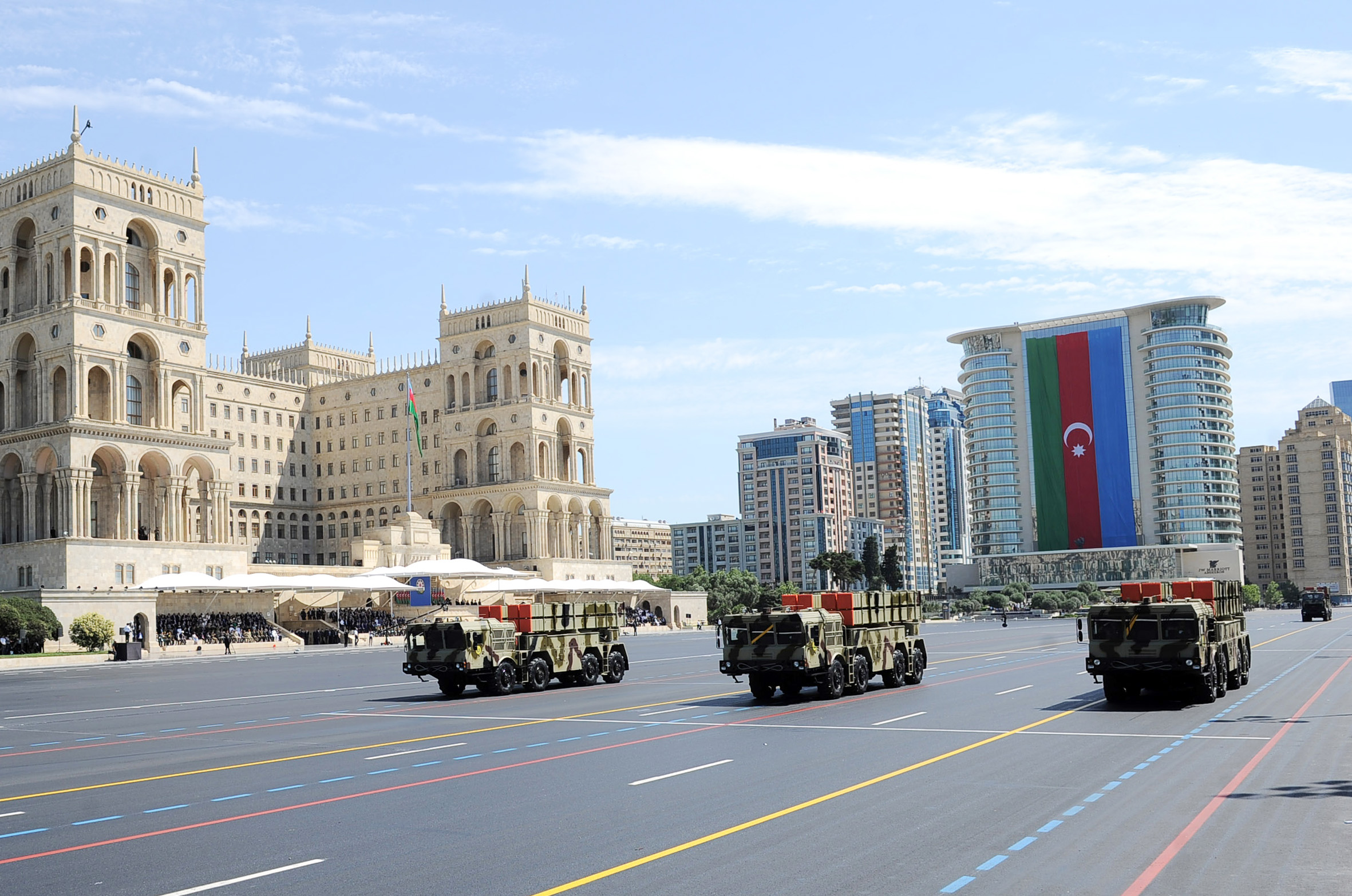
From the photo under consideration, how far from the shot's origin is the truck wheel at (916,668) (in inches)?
1241

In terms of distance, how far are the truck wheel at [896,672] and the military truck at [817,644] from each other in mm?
20

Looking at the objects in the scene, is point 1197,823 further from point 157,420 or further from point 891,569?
point 891,569

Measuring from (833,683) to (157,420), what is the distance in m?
65.0

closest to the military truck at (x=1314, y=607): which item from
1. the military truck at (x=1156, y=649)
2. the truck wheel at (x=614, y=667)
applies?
the truck wheel at (x=614, y=667)

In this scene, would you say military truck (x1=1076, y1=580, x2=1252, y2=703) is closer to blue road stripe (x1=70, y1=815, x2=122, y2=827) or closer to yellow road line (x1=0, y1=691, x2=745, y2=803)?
yellow road line (x1=0, y1=691, x2=745, y2=803)

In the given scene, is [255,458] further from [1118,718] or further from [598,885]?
[598,885]

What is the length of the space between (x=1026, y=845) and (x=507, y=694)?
2178 cm

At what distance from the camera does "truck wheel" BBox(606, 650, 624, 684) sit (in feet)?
115

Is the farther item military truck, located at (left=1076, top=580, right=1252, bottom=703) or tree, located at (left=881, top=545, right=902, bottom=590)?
tree, located at (left=881, top=545, right=902, bottom=590)

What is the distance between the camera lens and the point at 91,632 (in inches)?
2377

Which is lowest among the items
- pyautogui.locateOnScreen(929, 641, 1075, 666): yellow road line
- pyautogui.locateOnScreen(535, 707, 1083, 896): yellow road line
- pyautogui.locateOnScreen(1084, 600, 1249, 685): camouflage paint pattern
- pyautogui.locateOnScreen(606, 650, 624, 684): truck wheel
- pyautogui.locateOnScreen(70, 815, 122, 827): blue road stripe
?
pyautogui.locateOnScreen(929, 641, 1075, 666): yellow road line

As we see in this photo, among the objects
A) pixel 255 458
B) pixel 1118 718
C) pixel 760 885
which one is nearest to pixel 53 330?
pixel 255 458

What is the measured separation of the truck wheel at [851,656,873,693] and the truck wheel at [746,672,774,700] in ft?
6.90

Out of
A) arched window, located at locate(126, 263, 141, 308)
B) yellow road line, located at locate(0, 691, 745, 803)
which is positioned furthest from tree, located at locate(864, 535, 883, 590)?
yellow road line, located at locate(0, 691, 745, 803)
